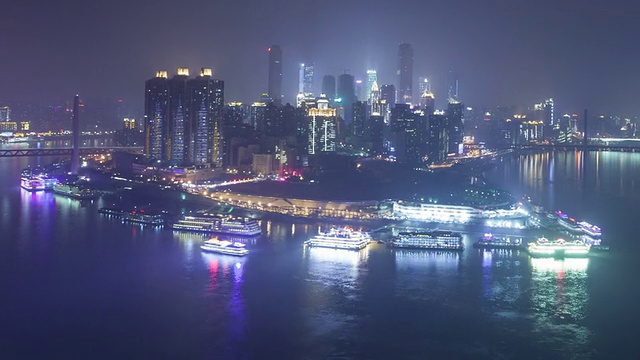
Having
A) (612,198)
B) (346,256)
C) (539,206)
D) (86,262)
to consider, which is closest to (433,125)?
(612,198)

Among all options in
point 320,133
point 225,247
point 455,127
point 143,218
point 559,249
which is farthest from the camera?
point 455,127

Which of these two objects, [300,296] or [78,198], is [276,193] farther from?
Answer: [300,296]

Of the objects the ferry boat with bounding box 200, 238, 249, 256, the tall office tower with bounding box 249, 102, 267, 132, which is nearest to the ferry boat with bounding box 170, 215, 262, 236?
the ferry boat with bounding box 200, 238, 249, 256

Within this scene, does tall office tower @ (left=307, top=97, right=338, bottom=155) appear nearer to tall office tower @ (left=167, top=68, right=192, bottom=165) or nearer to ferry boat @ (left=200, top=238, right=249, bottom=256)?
tall office tower @ (left=167, top=68, right=192, bottom=165)

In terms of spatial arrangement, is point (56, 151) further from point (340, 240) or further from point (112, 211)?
point (340, 240)

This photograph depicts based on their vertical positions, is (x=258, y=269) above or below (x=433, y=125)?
below

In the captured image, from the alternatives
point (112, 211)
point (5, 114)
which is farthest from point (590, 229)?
point (5, 114)
